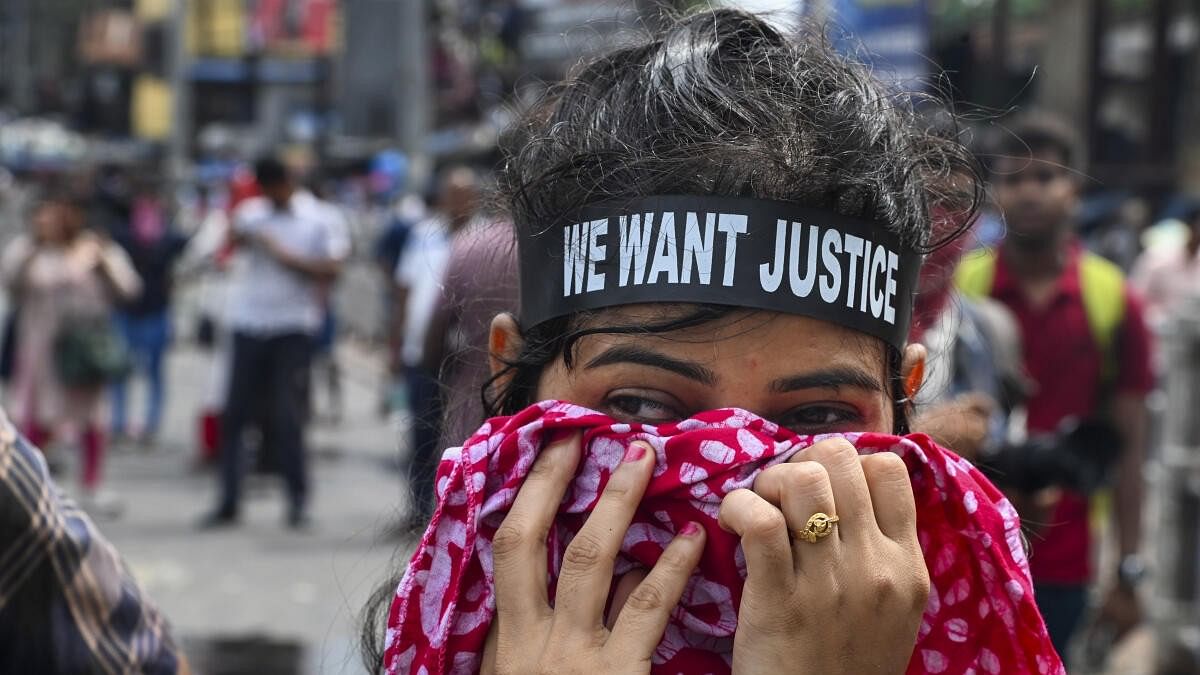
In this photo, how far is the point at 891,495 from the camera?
1.53 meters

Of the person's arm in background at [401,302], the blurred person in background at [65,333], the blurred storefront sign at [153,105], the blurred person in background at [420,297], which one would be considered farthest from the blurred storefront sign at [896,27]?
the blurred storefront sign at [153,105]

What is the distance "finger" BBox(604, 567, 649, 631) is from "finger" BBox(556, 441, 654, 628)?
3cm

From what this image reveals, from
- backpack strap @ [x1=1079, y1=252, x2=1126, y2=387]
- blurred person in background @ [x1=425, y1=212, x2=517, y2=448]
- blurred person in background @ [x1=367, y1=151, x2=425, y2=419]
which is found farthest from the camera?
blurred person in background @ [x1=367, y1=151, x2=425, y2=419]

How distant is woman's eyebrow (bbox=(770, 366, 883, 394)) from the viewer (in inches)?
64.3

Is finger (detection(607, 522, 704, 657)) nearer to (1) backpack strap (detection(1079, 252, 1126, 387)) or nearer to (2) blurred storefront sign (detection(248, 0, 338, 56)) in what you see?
(1) backpack strap (detection(1079, 252, 1126, 387))

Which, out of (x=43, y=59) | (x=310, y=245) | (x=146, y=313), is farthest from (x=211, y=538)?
(x=43, y=59)

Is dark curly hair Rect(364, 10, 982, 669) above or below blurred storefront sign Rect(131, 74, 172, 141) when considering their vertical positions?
above

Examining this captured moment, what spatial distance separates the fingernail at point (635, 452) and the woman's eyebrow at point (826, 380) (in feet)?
0.52

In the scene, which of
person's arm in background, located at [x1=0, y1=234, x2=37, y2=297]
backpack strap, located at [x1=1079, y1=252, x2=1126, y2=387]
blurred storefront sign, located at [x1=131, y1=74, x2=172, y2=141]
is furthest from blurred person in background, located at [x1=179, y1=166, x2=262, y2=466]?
blurred storefront sign, located at [x1=131, y1=74, x2=172, y2=141]

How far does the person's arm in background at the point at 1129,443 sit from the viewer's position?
15.4 ft

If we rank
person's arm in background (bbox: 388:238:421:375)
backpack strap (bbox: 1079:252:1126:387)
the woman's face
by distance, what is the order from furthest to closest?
1. person's arm in background (bbox: 388:238:421:375)
2. backpack strap (bbox: 1079:252:1126:387)
3. the woman's face

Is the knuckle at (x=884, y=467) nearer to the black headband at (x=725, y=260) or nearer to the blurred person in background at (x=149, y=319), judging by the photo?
the black headband at (x=725, y=260)

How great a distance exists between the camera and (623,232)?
1669 mm

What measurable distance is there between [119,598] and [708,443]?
2.69ft
